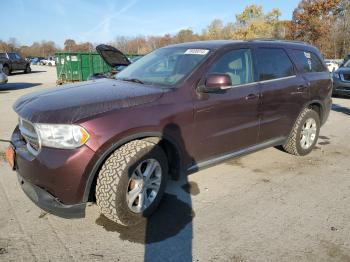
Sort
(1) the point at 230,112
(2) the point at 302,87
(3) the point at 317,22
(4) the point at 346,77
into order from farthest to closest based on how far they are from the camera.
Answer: (3) the point at 317,22 < (4) the point at 346,77 < (2) the point at 302,87 < (1) the point at 230,112

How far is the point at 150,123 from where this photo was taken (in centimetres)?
321

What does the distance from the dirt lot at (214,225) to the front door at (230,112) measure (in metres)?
0.55

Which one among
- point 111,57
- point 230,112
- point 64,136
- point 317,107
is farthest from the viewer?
point 111,57

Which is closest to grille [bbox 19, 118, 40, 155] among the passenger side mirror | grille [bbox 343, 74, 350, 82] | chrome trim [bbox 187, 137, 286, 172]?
chrome trim [bbox 187, 137, 286, 172]

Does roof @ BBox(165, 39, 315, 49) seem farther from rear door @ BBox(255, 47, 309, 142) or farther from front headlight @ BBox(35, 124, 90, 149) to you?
front headlight @ BBox(35, 124, 90, 149)

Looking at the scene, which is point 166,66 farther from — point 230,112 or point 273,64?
point 273,64

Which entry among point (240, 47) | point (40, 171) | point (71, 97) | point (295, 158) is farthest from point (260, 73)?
point (40, 171)

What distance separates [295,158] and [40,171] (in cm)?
388

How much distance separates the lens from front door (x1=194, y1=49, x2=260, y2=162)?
3.70 meters

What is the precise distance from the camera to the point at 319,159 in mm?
5328

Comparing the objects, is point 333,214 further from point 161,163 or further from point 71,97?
point 71,97

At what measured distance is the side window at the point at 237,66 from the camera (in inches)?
156

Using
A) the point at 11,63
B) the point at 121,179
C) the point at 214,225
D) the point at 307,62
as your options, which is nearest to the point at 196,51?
the point at 121,179

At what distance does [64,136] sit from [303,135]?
3.85m
